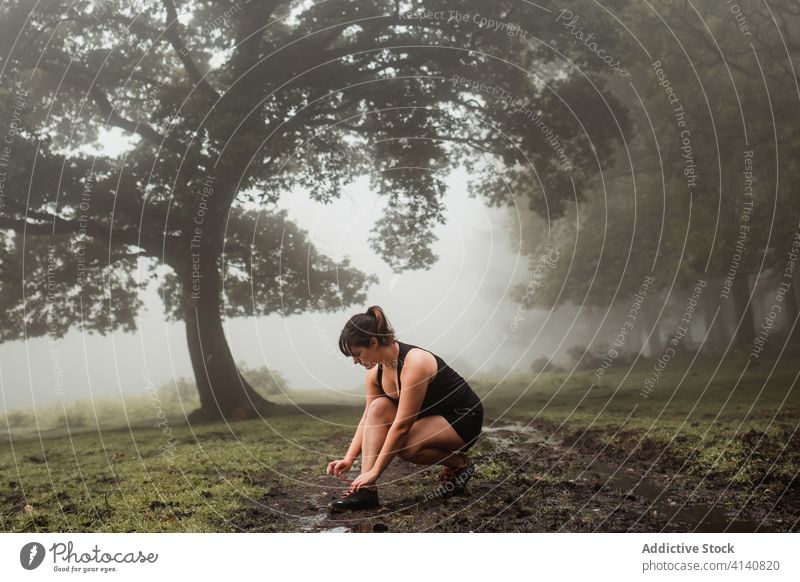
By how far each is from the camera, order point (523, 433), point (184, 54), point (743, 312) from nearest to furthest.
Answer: point (523, 433) → point (184, 54) → point (743, 312)

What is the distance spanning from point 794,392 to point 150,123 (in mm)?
8425

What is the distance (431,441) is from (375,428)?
17.2 inches

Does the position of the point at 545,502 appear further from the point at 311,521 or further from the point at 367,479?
the point at 311,521

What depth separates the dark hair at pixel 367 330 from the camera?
549 centimetres

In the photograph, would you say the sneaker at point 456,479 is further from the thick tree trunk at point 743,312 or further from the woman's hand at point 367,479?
the thick tree trunk at point 743,312

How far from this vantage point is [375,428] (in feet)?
18.1

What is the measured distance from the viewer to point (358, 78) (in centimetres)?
894

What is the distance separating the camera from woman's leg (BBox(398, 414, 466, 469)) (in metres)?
5.46

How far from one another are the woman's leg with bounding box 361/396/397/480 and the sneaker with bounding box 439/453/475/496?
76 centimetres

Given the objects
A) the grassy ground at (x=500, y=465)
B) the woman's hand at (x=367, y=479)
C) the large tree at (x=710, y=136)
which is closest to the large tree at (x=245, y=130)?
the large tree at (x=710, y=136)

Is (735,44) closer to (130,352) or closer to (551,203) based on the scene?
(551,203)
